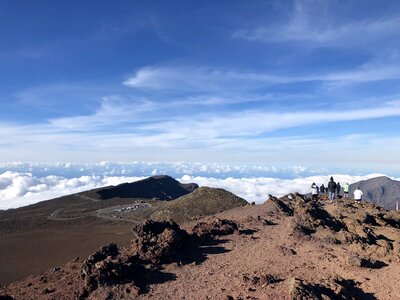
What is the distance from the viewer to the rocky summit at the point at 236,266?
643 inches

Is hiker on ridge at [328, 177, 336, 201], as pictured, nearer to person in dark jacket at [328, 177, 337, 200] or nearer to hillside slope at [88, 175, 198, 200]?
person in dark jacket at [328, 177, 337, 200]

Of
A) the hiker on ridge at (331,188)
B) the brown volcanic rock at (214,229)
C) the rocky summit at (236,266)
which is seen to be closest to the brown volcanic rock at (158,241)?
the rocky summit at (236,266)

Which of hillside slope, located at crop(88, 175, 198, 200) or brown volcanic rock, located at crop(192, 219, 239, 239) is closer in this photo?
brown volcanic rock, located at crop(192, 219, 239, 239)

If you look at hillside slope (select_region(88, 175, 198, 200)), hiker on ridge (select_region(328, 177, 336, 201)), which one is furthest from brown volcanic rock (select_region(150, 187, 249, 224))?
hillside slope (select_region(88, 175, 198, 200))

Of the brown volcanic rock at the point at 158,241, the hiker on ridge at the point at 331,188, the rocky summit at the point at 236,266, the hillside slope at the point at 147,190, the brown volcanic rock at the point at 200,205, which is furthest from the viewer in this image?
the hillside slope at the point at 147,190

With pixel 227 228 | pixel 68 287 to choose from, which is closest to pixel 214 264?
pixel 227 228

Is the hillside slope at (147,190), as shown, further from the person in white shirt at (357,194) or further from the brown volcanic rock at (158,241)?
the brown volcanic rock at (158,241)

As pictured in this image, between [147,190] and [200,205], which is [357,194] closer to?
[200,205]

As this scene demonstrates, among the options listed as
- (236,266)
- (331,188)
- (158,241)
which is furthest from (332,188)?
(158,241)

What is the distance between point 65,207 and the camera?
60094 millimetres

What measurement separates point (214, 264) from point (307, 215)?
9.97 meters

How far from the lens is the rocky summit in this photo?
16.3 metres

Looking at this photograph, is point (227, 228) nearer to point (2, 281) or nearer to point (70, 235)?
point (2, 281)

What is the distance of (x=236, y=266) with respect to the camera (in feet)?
62.3
